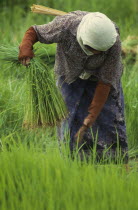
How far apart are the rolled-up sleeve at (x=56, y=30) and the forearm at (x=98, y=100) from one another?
0.34 meters

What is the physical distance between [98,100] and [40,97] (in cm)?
32

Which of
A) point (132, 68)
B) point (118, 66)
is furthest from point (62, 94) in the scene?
point (132, 68)

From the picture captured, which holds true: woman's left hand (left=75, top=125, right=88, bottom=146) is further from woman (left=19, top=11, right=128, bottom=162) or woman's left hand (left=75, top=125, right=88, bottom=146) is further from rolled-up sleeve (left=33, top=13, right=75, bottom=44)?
rolled-up sleeve (left=33, top=13, right=75, bottom=44)

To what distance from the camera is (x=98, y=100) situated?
138 inches

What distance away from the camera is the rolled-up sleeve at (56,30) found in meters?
3.44

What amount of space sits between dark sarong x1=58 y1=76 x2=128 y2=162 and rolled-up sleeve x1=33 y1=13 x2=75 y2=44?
34 centimetres

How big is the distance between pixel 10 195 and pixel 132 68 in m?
2.73

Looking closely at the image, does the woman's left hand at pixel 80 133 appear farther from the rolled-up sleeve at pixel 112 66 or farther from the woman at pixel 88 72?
the rolled-up sleeve at pixel 112 66

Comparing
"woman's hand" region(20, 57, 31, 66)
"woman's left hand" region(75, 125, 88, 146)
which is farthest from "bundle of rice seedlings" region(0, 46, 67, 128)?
"woman's left hand" region(75, 125, 88, 146)

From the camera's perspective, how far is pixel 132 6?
675 cm

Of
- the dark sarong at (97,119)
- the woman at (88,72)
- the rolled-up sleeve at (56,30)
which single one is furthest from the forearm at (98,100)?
the rolled-up sleeve at (56,30)

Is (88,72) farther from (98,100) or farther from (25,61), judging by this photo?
(25,61)

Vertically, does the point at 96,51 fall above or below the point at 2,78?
above

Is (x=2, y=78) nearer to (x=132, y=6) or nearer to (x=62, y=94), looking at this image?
(x=62, y=94)
